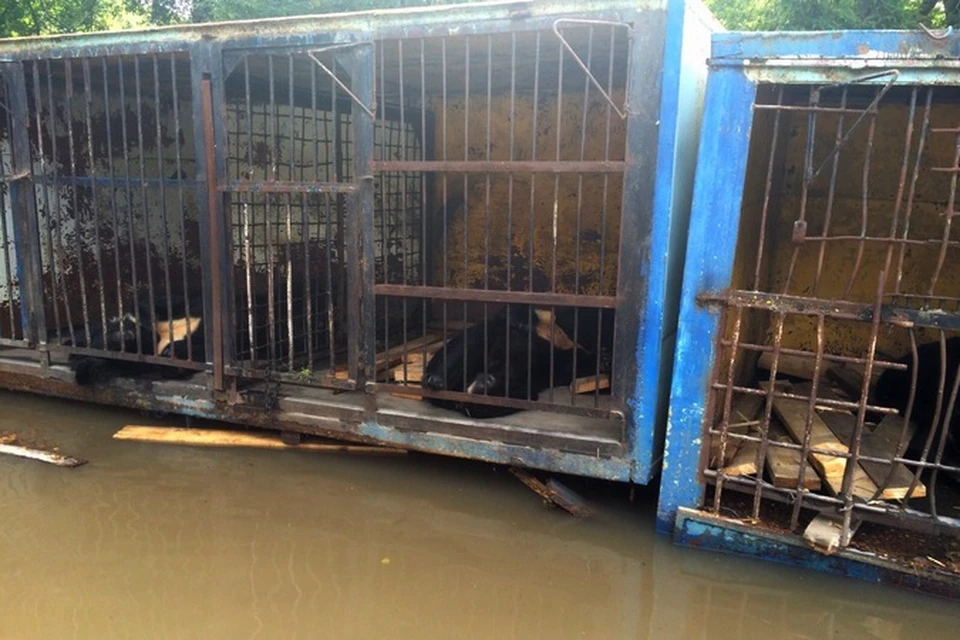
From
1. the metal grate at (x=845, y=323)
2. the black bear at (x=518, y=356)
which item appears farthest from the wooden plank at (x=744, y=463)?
the black bear at (x=518, y=356)

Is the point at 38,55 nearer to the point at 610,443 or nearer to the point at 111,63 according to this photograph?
the point at 111,63

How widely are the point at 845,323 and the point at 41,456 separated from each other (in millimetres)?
5706

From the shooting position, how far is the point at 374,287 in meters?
4.14

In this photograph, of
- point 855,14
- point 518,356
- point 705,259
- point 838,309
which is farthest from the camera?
point 855,14

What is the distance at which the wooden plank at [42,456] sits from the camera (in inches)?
175

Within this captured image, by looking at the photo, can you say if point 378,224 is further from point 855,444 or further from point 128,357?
point 855,444

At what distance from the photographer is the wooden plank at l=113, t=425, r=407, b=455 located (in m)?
4.68

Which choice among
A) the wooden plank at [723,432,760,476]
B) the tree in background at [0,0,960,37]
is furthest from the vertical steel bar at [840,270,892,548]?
the tree in background at [0,0,960,37]

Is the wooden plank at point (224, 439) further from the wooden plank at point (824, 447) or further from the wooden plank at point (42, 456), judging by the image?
the wooden plank at point (824, 447)

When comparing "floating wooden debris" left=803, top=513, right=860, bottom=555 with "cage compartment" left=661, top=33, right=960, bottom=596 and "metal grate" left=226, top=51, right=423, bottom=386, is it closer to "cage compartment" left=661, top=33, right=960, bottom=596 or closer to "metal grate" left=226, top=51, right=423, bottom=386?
"cage compartment" left=661, top=33, right=960, bottom=596

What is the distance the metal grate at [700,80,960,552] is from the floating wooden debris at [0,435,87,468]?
3.78 metres

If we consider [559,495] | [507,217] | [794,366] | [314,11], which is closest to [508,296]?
[559,495]

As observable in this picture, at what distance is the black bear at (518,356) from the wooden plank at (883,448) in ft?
4.59

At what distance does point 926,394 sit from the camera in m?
4.43
